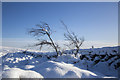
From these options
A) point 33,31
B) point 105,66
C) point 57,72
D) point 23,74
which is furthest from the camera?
point 33,31

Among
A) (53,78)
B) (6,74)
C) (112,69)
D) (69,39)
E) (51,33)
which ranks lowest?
(112,69)

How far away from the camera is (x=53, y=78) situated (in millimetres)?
1526

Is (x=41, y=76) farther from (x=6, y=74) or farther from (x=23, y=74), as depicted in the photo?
(x=6, y=74)

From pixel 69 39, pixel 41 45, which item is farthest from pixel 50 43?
pixel 69 39

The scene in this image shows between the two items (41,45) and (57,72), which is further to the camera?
(41,45)

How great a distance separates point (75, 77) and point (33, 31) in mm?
7048

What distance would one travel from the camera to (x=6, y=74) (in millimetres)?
1375

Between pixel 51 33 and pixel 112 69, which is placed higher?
pixel 51 33

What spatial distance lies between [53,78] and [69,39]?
22.3ft

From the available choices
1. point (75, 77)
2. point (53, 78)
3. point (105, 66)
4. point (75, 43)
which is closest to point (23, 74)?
point (53, 78)

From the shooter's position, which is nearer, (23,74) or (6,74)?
(6,74)

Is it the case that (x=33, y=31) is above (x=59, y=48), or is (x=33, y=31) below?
above

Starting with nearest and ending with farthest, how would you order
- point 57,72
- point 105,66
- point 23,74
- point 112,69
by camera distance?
point 23,74 → point 57,72 → point 112,69 → point 105,66

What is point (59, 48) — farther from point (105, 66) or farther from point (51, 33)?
point (105, 66)
